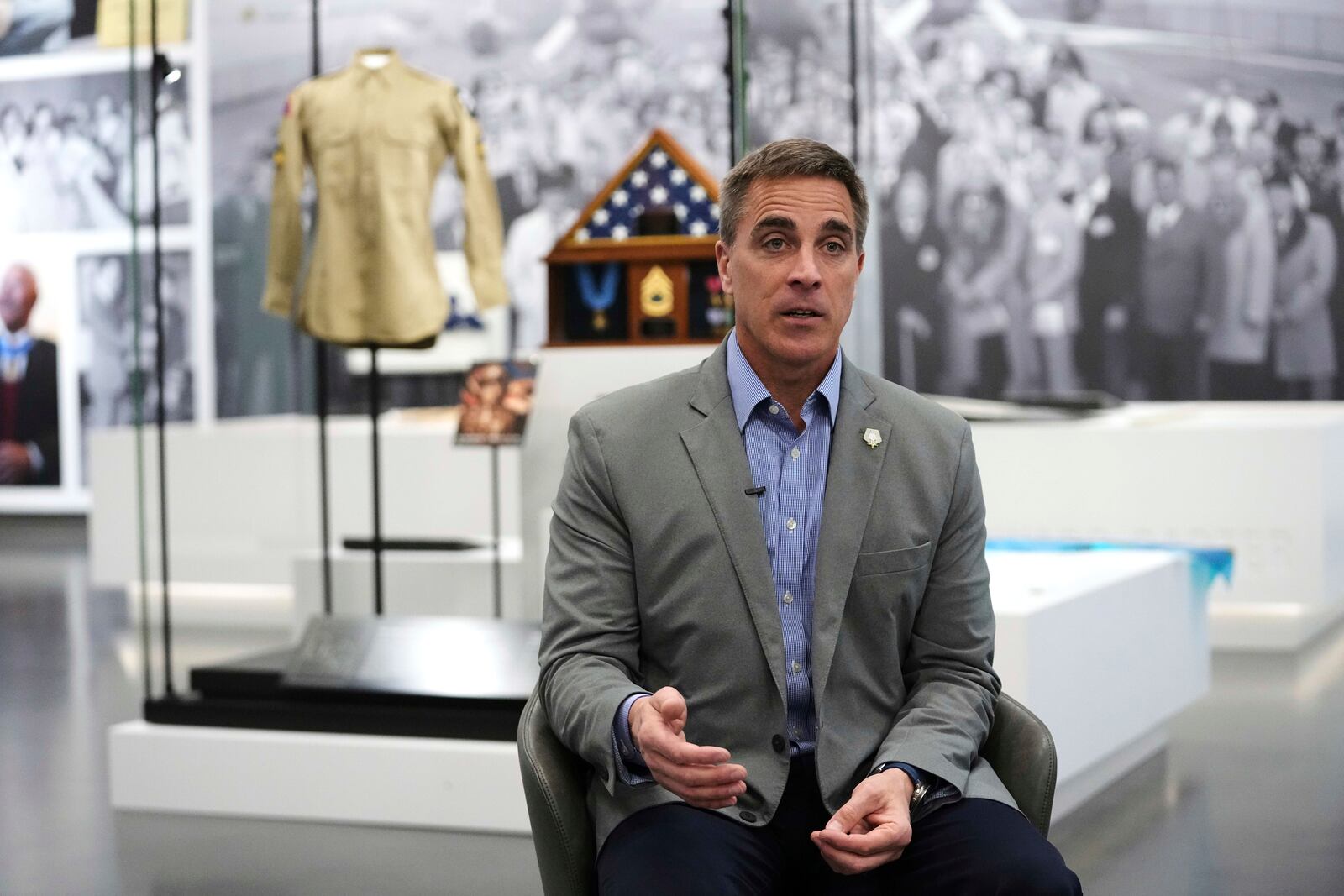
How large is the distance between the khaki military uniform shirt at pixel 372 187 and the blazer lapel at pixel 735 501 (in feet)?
9.80

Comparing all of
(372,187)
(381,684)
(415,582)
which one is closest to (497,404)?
(372,187)

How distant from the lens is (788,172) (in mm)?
2180

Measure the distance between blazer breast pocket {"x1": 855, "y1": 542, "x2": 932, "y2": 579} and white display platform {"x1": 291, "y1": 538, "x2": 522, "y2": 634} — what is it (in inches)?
159

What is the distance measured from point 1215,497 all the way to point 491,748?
141 inches

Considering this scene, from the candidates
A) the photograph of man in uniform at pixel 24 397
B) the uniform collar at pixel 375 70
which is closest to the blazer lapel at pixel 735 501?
the uniform collar at pixel 375 70

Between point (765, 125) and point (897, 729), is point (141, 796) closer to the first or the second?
point (897, 729)

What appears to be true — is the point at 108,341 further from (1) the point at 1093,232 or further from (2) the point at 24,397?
(1) the point at 1093,232

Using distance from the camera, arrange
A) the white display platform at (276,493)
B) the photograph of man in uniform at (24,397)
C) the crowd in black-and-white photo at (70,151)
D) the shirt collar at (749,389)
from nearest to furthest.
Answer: the shirt collar at (749,389) → the white display platform at (276,493) → the crowd in black-and-white photo at (70,151) → the photograph of man in uniform at (24,397)

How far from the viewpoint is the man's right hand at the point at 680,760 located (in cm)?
191

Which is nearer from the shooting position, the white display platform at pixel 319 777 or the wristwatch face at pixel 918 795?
the wristwatch face at pixel 918 795

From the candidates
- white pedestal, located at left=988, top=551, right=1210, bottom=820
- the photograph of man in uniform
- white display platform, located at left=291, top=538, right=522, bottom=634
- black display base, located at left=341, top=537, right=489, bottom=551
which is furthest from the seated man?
the photograph of man in uniform

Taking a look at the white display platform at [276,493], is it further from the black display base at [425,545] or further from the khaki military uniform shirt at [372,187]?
the khaki military uniform shirt at [372,187]

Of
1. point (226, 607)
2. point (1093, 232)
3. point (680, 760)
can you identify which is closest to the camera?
point (680, 760)

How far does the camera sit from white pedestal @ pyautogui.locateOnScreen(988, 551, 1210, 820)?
385 centimetres
